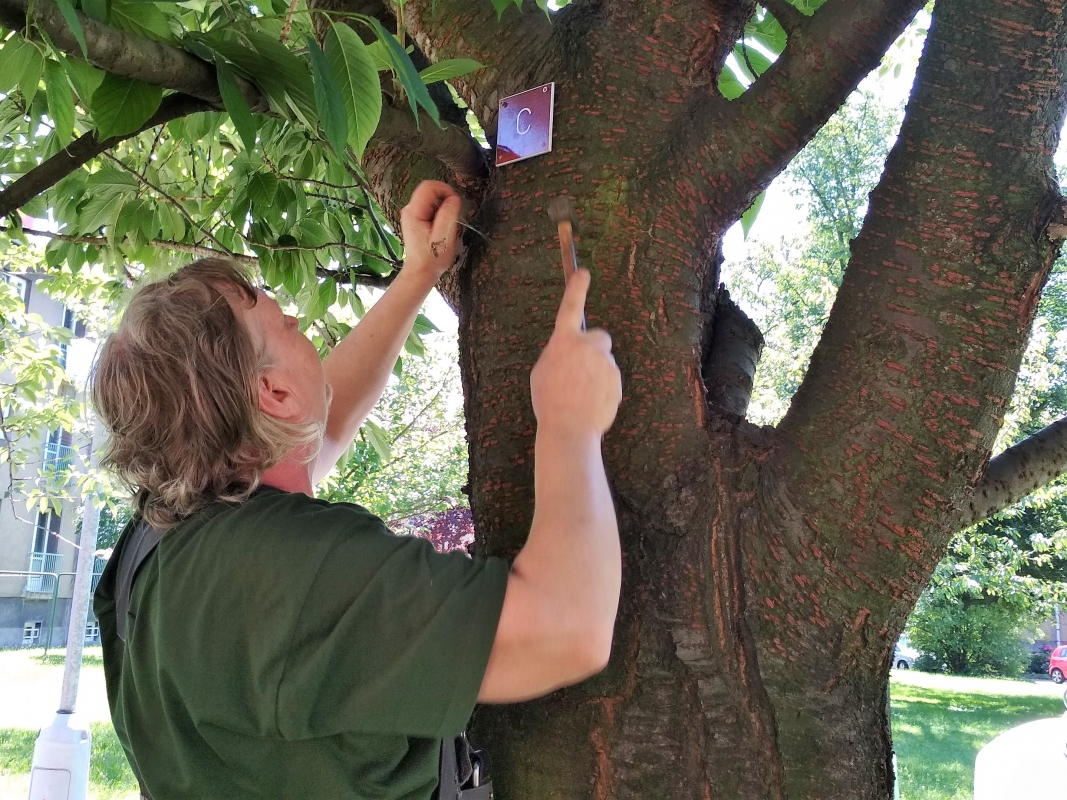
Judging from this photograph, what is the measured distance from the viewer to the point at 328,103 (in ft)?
3.74

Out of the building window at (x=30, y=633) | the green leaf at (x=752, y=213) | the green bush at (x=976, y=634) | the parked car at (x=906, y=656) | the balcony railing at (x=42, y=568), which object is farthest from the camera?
the parked car at (x=906, y=656)

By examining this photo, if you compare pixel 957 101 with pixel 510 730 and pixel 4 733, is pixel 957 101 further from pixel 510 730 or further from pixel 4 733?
pixel 4 733

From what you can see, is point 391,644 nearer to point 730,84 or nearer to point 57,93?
point 57,93

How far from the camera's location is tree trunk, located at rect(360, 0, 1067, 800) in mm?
1287

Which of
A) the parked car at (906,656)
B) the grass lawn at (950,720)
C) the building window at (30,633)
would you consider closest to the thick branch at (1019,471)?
the grass lawn at (950,720)

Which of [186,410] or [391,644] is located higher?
[186,410]

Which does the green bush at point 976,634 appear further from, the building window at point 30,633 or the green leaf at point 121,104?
the building window at point 30,633

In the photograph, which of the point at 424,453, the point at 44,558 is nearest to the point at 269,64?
the point at 424,453

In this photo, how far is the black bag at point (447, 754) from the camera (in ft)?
3.84

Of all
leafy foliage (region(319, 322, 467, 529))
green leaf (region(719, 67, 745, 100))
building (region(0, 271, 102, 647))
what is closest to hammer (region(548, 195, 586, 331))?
green leaf (region(719, 67, 745, 100))

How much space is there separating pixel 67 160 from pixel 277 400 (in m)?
0.50

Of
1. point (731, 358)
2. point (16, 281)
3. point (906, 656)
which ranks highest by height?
point (16, 281)

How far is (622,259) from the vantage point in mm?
1461

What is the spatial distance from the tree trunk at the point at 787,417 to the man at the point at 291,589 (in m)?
0.27
